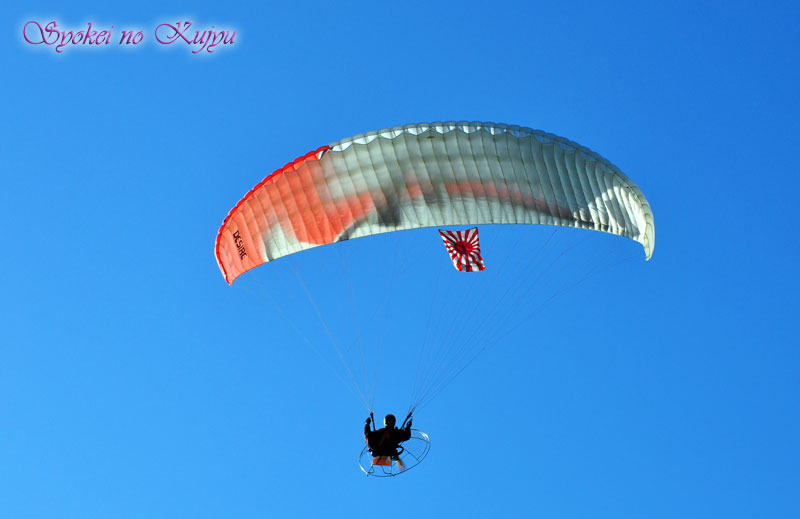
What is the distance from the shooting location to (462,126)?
22.6 m

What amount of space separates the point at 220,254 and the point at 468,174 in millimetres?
6627

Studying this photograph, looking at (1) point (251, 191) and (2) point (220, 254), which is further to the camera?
(2) point (220, 254)

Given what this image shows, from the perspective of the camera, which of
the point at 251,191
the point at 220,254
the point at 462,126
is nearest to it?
the point at 462,126

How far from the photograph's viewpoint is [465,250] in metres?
27.4

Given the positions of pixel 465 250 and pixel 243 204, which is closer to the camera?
pixel 243 204

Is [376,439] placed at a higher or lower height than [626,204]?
lower

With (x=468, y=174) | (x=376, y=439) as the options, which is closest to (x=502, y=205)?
(x=468, y=174)

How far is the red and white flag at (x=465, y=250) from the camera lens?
89.7 ft

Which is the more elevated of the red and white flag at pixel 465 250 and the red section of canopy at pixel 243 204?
the red and white flag at pixel 465 250

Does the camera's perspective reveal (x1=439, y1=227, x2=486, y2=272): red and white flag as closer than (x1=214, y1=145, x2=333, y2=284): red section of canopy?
No

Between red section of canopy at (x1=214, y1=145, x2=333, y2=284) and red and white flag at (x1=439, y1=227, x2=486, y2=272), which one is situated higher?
red and white flag at (x1=439, y1=227, x2=486, y2=272)

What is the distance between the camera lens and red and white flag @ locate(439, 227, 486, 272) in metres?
27.3

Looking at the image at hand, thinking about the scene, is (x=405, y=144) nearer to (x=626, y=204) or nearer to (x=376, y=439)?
(x=626, y=204)

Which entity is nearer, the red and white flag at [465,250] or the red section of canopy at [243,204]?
the red section of canopy at [243,204]
